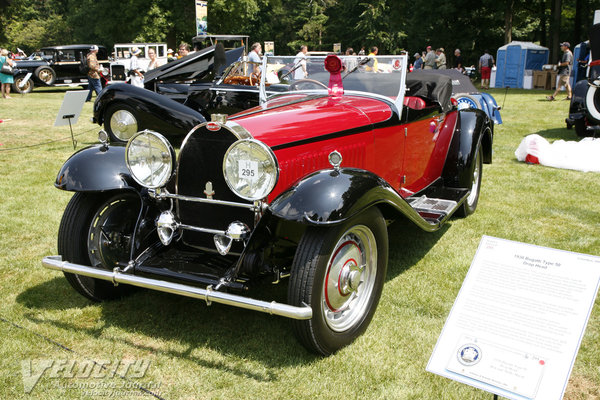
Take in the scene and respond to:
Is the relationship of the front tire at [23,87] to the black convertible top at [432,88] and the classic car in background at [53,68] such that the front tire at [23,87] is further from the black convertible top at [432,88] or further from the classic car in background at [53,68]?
the black convertible top at [432,88]

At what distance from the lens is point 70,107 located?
8.22 m

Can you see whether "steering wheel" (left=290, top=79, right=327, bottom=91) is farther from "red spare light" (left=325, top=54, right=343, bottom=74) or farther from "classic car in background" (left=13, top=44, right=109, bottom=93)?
"classic car in background" (left=13, top=44, right=109, bottom=93)

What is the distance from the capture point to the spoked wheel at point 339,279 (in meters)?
2.59

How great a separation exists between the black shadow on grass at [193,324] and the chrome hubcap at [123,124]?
4843 mm

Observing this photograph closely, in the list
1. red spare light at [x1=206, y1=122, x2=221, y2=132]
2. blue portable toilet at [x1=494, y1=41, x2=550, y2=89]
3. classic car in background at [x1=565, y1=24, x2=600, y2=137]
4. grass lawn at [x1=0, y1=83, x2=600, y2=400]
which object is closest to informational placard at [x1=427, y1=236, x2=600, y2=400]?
grass lawn at [x1=0, y1=83, x2=600, y2=400]

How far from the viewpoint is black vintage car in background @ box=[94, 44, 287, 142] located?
7871 mm

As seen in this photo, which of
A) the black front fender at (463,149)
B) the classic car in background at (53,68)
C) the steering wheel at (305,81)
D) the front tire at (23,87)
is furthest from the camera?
the classic car in background at (53,68)

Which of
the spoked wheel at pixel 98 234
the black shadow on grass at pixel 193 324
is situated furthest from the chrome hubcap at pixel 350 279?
the spoked wheel at pixel 98 234

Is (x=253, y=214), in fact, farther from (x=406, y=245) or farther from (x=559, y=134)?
(x=559, y=134)

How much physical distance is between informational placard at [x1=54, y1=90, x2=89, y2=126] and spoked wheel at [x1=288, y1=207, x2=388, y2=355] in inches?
262

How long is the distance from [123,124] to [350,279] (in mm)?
6642

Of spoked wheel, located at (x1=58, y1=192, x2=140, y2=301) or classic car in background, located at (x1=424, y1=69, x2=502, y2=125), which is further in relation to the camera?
classic car in background, located at (x1=424, y1=69, x2=502, y2=125)

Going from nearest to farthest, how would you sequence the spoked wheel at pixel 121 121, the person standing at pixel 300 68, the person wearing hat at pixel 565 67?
the person standing at pixel 300 68 → the spoked wheel at pixel 121 121 → the person wearing hat at pixel 565 67

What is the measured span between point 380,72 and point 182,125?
432cm
